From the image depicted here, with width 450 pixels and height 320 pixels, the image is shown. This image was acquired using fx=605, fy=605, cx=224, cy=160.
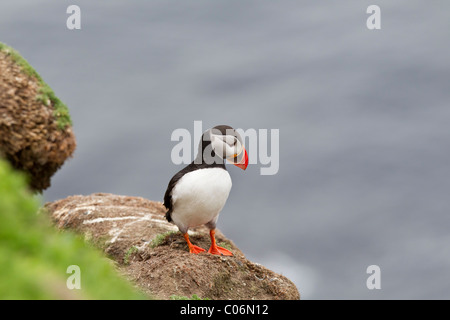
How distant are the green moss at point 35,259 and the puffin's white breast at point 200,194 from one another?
5.81 m

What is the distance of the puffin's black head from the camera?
11.4 m

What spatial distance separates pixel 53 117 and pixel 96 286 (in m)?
9.34

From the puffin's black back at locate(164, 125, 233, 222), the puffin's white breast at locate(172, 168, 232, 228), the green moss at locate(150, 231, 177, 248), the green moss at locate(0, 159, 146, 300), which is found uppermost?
the puffin's black back at locate(164, 125, 233, 222)

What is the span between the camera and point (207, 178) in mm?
11273

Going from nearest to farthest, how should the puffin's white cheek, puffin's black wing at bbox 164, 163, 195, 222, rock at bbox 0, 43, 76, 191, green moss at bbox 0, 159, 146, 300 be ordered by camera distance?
green moss at bbox 0, 159, 146, 300, the puffin's white cheek, puffin's black wing at bbox 164, 163, 195, 222, rock at bbox 0, 43, 76, 191

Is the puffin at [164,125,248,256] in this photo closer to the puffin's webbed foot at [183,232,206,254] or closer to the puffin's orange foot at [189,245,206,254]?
the puffin's webbed foot at [183,232,206,254]

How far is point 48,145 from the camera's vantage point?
1345 centimetres

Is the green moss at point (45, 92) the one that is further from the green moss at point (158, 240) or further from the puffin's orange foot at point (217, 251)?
the puffin's orange foot at point (217, 251)

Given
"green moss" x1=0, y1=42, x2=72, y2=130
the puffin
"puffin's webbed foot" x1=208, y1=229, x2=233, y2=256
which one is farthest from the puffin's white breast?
"green moss" x1=0, y1=42, x2=72, y2=130

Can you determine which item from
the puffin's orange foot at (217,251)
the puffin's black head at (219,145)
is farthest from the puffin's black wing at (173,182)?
the puffin's orange foot at (217,251)

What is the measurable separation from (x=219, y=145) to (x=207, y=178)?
67 cm
